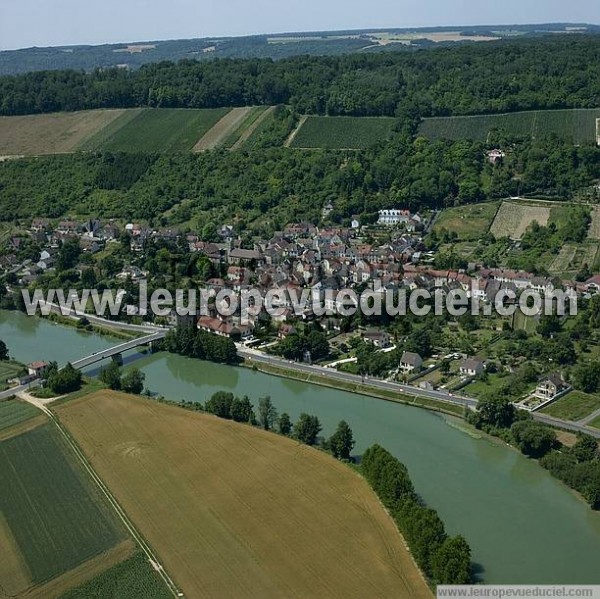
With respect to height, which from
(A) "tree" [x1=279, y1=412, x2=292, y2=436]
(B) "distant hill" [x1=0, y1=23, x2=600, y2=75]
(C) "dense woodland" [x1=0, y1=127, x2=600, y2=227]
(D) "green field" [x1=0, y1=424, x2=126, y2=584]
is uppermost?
(B) "distant hill" [x1=0, y1=23, x2=600, y2=75]

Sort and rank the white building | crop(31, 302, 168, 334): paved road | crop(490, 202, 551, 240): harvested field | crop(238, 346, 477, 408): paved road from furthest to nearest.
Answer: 1. the white building
2. crop(490, 202, 551, 240): harvested field
3. crop(31, 302, 168, 334): paved road
4. crop(238, 346, 477, 408): paved road

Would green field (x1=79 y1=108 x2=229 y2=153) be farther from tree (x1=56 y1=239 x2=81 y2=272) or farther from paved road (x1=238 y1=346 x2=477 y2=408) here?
paved road (x1=238 y1=346 x2=477 y2=408)

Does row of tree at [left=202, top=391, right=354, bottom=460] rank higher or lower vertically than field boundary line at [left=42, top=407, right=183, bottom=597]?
higher

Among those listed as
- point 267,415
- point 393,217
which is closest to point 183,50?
point 393,217

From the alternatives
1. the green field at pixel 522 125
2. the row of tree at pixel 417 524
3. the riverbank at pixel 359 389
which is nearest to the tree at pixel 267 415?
the row of tree at pixel 417 524

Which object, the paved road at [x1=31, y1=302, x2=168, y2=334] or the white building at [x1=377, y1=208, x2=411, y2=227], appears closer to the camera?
the paved road at [x1=31, y1=302, x2=168, y2=334]

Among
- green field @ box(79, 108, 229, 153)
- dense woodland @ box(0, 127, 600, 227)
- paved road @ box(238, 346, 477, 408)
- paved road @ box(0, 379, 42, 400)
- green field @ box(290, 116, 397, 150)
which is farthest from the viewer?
green field @ box(79, 108, 229, 153)

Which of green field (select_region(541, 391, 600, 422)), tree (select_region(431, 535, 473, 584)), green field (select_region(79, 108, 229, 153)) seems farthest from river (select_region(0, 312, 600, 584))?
green field (select_region(79, 108, 229, 153))
